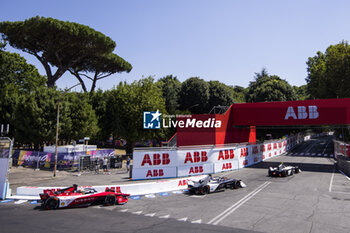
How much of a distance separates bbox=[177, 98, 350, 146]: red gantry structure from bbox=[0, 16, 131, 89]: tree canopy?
87.1ft

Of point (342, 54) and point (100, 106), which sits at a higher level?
point (342, 54)

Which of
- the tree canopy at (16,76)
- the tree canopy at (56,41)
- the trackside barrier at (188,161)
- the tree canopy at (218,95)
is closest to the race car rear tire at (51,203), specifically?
the trackside barrier at (188,161)

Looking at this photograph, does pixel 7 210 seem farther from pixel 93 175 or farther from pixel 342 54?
pixel 342 54

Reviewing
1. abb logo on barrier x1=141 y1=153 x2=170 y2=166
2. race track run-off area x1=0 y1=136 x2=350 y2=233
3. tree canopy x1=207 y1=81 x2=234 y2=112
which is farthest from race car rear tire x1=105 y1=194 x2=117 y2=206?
tree canopy x1=207 y1=81 x2=234 y2=112

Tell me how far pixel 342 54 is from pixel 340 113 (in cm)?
2452

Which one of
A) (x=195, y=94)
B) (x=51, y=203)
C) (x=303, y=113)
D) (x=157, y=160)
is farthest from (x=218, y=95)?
(x=51, y=203)

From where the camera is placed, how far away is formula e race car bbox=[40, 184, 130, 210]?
1416 centimetres

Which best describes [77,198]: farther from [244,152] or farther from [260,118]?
[260,118]

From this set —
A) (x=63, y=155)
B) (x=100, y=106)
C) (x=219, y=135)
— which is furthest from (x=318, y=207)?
(x=100, y=106)

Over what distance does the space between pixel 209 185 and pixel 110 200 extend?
7.29 meters

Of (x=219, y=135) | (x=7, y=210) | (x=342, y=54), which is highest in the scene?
(x=342, y=54)

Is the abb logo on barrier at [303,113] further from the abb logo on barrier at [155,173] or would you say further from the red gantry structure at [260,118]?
the abb logo on barrier at [155,173]

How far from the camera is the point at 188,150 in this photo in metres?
26.3

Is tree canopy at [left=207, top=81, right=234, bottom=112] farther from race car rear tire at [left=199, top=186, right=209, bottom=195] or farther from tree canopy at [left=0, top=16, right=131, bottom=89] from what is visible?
race car rear tire at [left=199, top=186, right=209, bottom=195]
